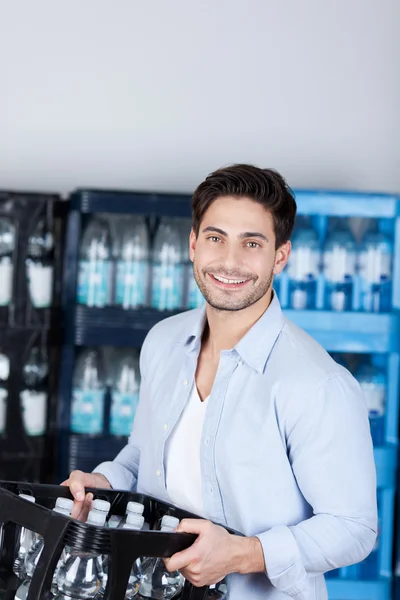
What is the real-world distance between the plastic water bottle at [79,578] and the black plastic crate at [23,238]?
2083 mm

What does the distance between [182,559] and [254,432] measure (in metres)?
0.35

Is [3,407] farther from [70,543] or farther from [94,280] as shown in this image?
[70,543]

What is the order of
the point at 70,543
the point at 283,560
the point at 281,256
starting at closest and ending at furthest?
the point at 70,543 < the point at 283,560 < the point at 281,256

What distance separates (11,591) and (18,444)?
203 centimetres

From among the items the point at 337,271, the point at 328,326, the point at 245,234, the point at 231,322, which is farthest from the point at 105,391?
the point at 245,234

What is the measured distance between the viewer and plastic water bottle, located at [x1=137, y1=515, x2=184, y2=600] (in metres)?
1.43

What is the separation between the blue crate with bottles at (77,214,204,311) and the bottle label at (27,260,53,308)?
121 mm

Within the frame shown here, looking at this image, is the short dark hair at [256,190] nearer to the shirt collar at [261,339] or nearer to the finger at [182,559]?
the shirt collar at [261,339]

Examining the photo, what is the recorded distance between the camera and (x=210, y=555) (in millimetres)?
1389

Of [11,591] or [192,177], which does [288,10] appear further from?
[11,591]

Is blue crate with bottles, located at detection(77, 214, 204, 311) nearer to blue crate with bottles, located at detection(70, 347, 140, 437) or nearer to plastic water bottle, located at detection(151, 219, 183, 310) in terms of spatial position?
plastic water bottle, located at detection(151, 219, 183, 310)

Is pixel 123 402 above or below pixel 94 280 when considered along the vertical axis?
below

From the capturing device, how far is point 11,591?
143cm

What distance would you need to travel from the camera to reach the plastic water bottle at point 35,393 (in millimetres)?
3430
